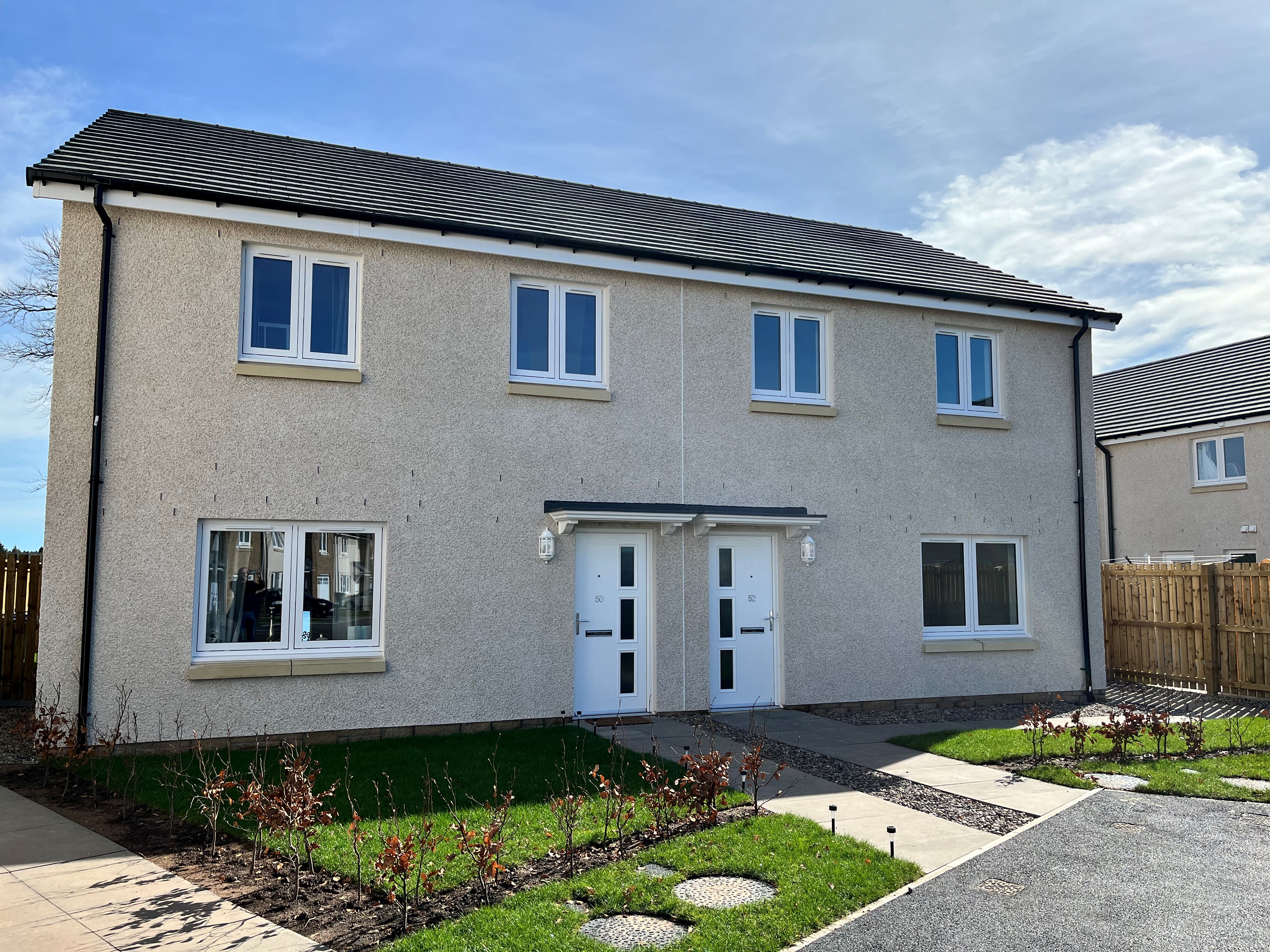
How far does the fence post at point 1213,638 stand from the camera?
1460 centimetres

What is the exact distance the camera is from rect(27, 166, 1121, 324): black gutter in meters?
9.78

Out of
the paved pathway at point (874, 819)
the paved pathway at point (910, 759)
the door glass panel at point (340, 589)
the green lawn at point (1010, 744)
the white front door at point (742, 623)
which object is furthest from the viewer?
the white front door at point (742, 623)

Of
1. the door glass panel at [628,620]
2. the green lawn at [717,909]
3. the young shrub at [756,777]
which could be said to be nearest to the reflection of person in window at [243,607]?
the door glass panel at [628,620]

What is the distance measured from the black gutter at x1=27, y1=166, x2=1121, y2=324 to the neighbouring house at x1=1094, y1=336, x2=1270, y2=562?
866 centimetres

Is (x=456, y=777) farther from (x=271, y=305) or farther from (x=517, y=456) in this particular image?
(x=271, y=305)

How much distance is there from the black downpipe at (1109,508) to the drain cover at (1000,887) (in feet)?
64.8

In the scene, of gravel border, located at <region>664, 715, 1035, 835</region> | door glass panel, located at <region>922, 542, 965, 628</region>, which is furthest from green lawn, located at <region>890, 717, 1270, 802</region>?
door glass panel, located at <region>922, 542, 965, 628</region>

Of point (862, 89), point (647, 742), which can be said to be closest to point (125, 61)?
point (862, 89)

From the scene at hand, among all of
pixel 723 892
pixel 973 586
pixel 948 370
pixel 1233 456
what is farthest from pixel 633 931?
pixel 1233 456

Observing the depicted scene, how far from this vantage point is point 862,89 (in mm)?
11203

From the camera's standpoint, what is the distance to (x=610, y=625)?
11672 millimetres

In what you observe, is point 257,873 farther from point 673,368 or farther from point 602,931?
point 673,368

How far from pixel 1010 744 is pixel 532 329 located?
7.36 meters

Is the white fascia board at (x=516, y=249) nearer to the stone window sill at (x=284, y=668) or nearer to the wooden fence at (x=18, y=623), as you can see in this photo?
the stone window sill at (x=284, y=668)
